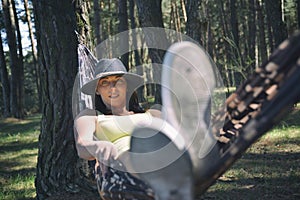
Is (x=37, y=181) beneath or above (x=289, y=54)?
beneath

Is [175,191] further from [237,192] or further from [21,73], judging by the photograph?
[21,73]

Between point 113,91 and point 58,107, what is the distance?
1.40 m

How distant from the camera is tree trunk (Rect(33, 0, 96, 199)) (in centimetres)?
459

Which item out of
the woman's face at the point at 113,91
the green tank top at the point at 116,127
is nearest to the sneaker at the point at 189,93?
the green tank top at the point at 116,127

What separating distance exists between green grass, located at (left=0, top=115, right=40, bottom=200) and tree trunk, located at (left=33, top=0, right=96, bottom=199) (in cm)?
68

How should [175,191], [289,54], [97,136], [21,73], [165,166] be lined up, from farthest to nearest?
[21,73], [97,136], [165,166], [175,191], [289,54]

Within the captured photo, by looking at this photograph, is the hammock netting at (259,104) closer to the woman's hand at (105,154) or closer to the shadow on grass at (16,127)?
the woman's hand at (105,154)

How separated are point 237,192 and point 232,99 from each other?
2.76m

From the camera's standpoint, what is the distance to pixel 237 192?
15.3ft

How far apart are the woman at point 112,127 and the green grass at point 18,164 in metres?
2.24

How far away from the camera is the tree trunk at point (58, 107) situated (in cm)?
459

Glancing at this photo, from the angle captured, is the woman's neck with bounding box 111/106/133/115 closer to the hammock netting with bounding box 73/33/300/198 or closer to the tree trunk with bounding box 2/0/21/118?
the hammock netting with bounding box 73/33/300/198

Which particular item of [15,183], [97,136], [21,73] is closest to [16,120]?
[21,73]

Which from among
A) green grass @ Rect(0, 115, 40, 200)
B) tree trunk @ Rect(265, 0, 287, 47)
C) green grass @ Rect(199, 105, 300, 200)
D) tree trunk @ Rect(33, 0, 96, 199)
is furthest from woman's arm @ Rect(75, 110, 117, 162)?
tree trunk @ Rect(265, 0, 287, 47)
